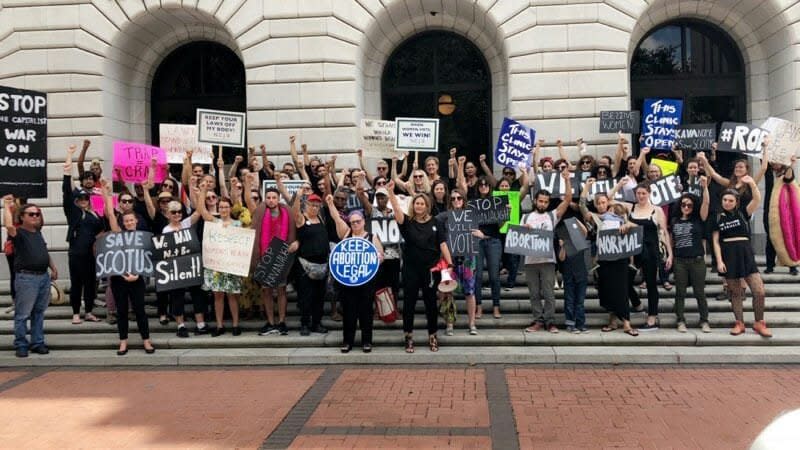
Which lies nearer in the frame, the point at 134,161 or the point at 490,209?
the point at 490,209

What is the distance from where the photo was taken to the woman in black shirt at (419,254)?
8.69 metres

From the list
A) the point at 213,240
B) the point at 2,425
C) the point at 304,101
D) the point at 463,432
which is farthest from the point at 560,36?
the point at 2,425

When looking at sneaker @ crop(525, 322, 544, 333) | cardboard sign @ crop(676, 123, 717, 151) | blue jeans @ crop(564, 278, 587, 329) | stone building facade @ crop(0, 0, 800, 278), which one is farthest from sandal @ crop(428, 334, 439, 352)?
cardboard sign @ crop(676, 123, 717, 151)

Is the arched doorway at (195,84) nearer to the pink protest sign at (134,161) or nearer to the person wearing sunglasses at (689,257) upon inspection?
the pink protest sign at (134,161)

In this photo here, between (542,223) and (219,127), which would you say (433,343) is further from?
(219,127)

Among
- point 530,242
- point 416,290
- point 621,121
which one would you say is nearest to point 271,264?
point 416,290

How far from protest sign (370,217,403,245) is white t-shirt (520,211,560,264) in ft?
6.55

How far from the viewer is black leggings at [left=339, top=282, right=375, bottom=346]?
28.8ft

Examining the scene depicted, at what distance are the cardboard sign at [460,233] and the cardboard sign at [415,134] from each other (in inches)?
103

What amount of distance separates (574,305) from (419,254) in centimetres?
255

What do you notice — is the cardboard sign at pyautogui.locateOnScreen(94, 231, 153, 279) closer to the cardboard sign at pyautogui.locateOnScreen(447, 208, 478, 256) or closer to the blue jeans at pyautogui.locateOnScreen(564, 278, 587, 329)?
the cardboard sign at pyautogui.locateOnScreen(447, 208, 478, 256)

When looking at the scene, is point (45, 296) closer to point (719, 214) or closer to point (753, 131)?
point (719, 214)

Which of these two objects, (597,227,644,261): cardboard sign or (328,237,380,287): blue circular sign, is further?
(597,227,644,261): cardboard sign

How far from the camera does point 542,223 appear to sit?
9.48 metres
